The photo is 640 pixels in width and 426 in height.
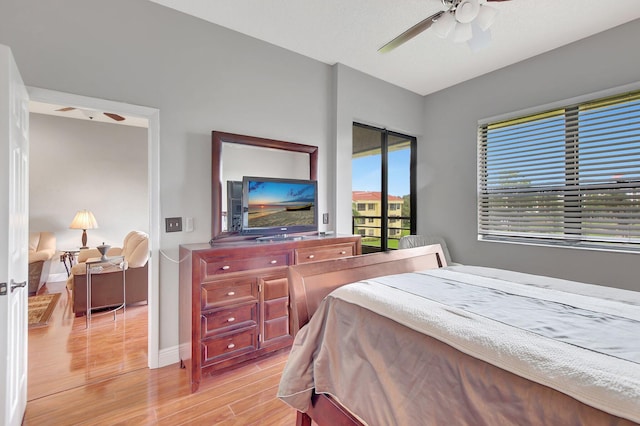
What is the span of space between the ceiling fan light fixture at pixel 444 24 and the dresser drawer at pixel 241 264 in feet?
6.38

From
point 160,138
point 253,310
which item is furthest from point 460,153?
point 160,138

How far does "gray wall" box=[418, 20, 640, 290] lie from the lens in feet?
8.65

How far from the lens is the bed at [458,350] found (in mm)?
707

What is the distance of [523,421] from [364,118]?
10.9ft

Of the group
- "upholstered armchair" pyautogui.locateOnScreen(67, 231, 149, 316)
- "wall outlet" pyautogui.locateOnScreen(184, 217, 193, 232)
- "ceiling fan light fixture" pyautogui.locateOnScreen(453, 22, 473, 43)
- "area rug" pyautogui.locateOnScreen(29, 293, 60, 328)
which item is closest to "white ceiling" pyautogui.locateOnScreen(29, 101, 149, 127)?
"upholstered armchair" pyautogui.locateOnScreen(67, 231, 149, 316)

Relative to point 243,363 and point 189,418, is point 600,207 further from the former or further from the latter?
point 189,418

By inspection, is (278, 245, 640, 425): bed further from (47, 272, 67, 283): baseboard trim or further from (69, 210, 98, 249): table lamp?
(47, 272, 67, 283): baseboard trim

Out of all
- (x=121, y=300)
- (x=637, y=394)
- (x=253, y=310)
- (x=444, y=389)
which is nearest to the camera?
(x=637, y=394)

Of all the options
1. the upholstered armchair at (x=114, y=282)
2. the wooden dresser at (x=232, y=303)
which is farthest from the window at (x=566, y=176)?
the upholstered armchair at (x=114, y=282)

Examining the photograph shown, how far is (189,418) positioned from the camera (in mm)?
1753

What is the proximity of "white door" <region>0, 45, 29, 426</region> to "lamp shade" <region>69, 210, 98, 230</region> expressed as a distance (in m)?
3.49

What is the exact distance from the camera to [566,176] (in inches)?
117

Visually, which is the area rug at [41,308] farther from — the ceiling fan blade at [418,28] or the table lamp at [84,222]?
the ceiling fan blade at [418,28]

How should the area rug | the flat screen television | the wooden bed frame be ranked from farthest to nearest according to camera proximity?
the area rug < the flat screen television < the wooden bed frame
